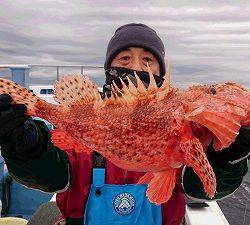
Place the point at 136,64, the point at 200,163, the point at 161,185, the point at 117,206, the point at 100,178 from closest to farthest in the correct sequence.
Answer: the point at 200,163
the point at 161,185
the point at 117,206
the point at 100,178
the point at 136,64

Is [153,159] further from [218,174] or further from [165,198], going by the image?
[218,174]

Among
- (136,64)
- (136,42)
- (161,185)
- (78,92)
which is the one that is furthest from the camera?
(136,42)

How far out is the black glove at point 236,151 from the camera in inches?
131

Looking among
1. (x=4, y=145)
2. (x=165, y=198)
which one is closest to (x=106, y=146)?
(x=165, y=198)

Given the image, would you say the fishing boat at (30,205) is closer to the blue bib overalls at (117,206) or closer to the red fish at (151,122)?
the blue bib overalls at (117,206)

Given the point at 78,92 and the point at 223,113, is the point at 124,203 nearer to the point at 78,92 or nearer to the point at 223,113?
the point at 78,92

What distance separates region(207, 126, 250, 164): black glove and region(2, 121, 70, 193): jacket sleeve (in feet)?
5.07

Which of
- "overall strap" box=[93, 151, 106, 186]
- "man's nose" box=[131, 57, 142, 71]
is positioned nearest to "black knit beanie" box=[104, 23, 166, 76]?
"man's nose" box=[131, 57, 142, 71]

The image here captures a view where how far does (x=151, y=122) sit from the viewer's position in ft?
10.1

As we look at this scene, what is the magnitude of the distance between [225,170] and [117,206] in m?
1.24

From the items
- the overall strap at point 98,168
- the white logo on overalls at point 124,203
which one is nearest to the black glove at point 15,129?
the overall strap at point 98,168

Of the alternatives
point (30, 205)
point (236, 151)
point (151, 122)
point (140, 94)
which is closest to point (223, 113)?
point (151, 122)

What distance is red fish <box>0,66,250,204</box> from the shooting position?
277 cm

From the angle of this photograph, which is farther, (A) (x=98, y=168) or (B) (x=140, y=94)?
(A) (x=98, y=168)
